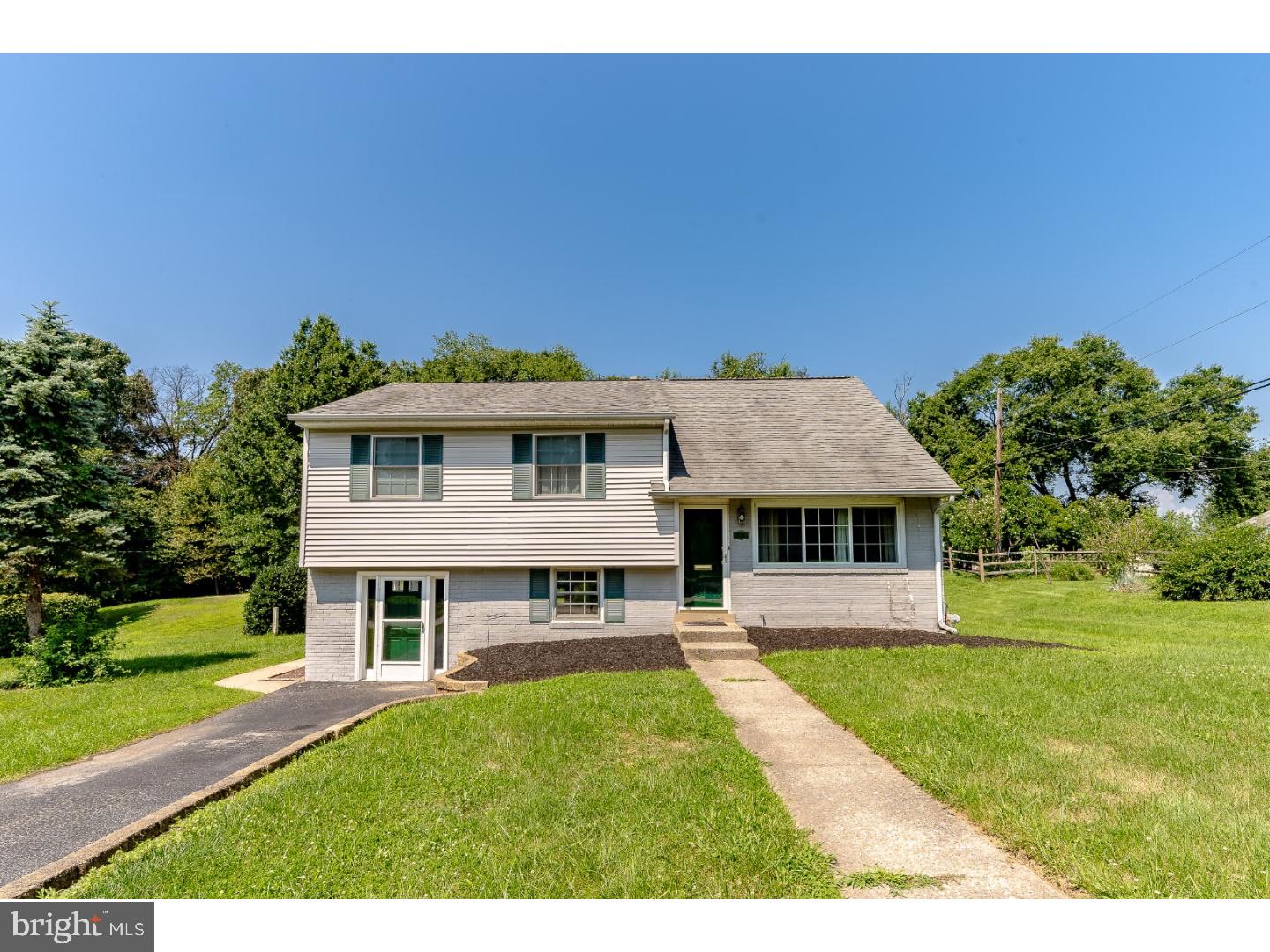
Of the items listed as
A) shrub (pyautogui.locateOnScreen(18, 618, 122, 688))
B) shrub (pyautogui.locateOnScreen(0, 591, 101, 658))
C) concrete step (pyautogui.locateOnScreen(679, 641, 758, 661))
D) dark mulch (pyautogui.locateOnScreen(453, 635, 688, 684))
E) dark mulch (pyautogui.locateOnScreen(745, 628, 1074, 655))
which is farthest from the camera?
shrub (pyautogui.locateOnScreen(0, 591, 101, 658))

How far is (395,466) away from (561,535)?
3613mm

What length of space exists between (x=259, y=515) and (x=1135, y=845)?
22480 millimetres

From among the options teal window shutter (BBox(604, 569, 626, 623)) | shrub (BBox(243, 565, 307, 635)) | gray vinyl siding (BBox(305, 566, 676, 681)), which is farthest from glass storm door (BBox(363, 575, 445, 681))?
shrub (BBox(243, 565, 307, 635))

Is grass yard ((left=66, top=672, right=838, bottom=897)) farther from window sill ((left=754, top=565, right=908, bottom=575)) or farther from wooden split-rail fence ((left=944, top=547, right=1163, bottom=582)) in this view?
wooden split-rail fence ((left=944, top=547, right=1163, bottom=582))

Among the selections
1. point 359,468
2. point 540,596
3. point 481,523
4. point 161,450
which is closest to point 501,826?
point 540,596

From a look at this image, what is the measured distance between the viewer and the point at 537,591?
12.4 metres

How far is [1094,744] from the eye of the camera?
16.9ft

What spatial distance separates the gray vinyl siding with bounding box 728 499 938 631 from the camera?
1238 centimetres

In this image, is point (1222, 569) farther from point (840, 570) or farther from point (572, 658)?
point (572, 658)

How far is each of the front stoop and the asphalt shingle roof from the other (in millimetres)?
2428

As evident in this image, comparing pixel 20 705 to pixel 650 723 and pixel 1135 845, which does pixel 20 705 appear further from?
pixel 1135 845

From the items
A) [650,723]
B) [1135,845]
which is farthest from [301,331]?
[1135,845]

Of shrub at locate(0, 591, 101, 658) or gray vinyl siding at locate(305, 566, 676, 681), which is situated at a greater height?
gray vinyl siding at locate(305, 566, 676, 681)

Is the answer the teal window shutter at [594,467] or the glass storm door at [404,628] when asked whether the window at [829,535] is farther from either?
the glass storm door at [404,628]
